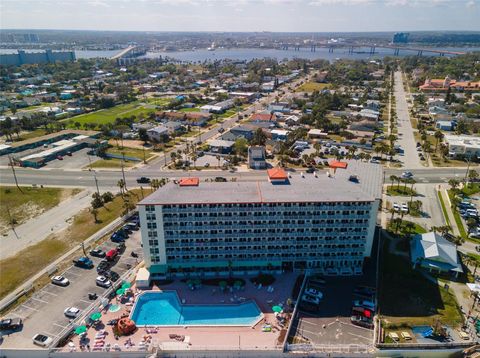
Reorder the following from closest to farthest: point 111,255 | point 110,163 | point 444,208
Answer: point 111,255
point 444,208
point 110,163

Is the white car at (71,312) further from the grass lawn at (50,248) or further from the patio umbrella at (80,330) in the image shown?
the grass lawn at (50,248)

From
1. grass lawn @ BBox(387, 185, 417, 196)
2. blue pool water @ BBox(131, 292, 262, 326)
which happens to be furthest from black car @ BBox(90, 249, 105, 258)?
grass lawn @ BBox(387, 185, 417, 196)

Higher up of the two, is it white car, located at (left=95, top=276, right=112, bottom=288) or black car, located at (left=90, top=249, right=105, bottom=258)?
black car, located at (left=90, top=249, right=105, bottom=258)

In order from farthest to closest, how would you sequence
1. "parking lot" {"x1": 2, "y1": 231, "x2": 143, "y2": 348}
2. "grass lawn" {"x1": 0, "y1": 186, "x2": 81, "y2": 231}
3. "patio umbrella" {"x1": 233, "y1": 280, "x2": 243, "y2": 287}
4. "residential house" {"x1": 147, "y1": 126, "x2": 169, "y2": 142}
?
"residential house" {"x1": 147, "y1": 126, "x2": 169, "y2": 142}
"grass lawn" {"x1": 0, "y1": 186, "x2": 81, "y2": 231}
"patio umbrella" {"x1": 233, "y1": 280, "x2": 243, "y2": 287}
"parking lot" {"x1": 2, "y1": 231, "x2": 143, "y2": 348}

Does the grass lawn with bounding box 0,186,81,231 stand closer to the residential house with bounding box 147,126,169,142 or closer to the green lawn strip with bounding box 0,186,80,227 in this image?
the green lawn strip with bounding box 0,186,80,227

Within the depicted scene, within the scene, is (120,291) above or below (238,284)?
below

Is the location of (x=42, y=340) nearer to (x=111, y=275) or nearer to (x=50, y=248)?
(x=111, y=275)

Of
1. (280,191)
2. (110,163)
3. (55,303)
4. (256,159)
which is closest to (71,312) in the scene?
(55,303)
